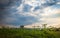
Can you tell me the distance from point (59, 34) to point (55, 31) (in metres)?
0.07

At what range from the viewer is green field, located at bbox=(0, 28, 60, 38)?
7.82ft

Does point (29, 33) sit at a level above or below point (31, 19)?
below

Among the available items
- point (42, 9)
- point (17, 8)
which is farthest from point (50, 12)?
point (17, 8)

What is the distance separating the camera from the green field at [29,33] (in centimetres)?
238

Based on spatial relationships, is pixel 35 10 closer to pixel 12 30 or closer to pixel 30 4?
pixel 30 4

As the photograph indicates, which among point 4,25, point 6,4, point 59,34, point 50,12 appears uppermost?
point 6,4

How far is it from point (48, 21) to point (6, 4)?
2.25ft

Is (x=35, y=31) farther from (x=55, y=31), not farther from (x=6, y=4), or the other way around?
(x=6, y=4)

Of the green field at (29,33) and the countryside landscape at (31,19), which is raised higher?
the countryside landscape at (31,19)

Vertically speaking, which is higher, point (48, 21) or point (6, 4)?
point (6, 4)

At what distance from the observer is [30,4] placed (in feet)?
8.18

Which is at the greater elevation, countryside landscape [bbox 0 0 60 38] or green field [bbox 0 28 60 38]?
countryside landscape [bbox 0 0 60 38]

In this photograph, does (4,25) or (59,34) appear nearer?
(59,34)

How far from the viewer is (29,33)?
2414 millimetres
